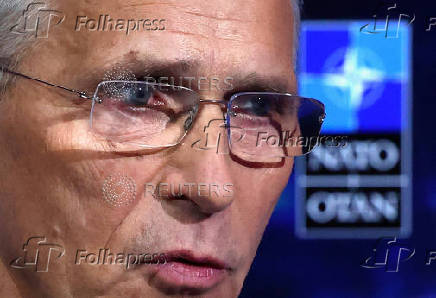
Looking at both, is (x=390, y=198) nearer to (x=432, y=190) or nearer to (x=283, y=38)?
(x=432, y=190)

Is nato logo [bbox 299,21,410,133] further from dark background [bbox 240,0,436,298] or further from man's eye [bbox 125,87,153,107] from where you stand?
man's eye [bbox 125,87,153,107]

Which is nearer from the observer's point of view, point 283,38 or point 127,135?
point 127,135

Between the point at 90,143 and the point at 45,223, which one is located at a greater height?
the point at 90,143

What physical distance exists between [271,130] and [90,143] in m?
0.33

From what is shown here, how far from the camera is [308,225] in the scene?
1793 mm

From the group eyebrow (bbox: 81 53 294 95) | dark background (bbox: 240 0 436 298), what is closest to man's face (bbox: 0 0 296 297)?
eyebrow (bbox: 81 53 294 95)

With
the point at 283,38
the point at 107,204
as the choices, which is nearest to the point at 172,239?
the point at 107,204

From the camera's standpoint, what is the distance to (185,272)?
1.00m

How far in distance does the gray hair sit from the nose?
11.6 inches

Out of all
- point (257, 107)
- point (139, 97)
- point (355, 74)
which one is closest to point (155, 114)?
point (139, 97)

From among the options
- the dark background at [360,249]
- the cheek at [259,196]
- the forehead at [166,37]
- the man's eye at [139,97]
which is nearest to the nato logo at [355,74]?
the dark background at [360,249]

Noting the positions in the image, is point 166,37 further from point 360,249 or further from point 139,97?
point 360,249

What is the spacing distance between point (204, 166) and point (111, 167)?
0.48 ft

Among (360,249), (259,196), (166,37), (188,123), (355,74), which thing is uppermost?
(355,74)
